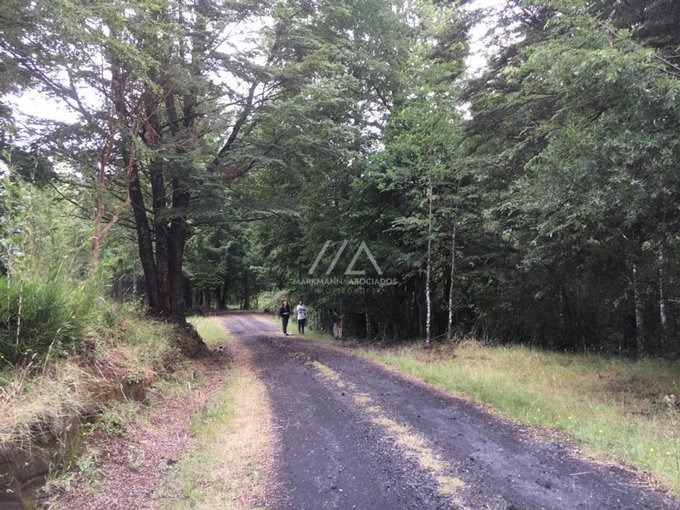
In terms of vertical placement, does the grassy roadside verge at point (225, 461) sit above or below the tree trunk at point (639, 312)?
below

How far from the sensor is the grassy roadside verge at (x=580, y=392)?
496 centimetres

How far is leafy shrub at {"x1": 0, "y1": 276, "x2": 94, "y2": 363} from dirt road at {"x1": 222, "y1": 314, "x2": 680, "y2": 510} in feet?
9.25

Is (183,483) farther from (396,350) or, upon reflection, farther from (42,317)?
(396,350)

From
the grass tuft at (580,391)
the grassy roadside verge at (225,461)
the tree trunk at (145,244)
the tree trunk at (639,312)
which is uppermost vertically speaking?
the tree trunk at (145,244)

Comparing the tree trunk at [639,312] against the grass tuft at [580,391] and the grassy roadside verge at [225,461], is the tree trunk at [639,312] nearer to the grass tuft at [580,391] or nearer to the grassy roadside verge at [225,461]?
the grass tuft at [580,391]

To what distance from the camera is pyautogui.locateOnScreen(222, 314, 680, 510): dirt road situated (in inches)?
152

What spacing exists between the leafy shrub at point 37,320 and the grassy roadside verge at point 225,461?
76.9 inches

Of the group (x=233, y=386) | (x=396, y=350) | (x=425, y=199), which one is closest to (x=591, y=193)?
(x=425, y=199)

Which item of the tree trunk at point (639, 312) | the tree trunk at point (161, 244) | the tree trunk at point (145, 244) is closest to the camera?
the tree trunk at point (639, 312)

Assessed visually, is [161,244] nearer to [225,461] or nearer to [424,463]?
[225,461]

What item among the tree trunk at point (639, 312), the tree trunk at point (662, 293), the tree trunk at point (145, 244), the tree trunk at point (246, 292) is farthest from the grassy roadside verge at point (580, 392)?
the tree trunk at point (246, 292)

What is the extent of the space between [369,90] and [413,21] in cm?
487

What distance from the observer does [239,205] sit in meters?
12.9

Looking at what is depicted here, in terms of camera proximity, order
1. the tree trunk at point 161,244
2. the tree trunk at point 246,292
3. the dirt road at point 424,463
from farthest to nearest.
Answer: the tree trunk at point 246,292, the tree trunk at point 161,244, the dirt road at point 424,463
